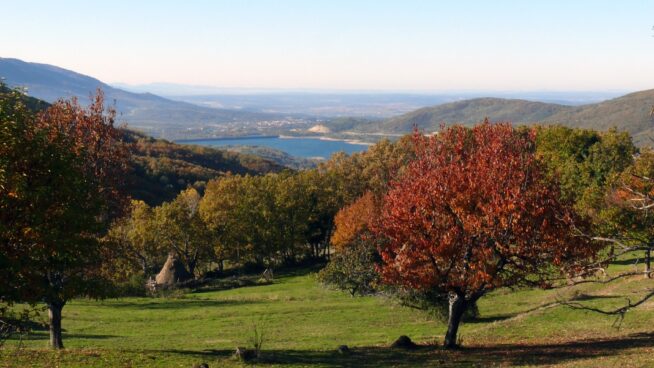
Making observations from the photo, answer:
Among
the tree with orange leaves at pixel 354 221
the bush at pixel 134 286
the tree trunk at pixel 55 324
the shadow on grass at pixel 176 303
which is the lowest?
the bush at pixel 134 286

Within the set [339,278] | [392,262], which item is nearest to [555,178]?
[392,262]

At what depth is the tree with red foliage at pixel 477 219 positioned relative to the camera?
2480cm

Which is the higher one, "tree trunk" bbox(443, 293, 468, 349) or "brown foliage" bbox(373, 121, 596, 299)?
"brown foliage" bbox(373, 121, 596, 299)

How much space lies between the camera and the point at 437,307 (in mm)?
35844

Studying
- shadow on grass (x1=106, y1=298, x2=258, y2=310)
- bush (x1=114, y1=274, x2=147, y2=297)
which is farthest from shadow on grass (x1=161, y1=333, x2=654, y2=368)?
bush (x1=114, y1=274, x2=147, y2=297)

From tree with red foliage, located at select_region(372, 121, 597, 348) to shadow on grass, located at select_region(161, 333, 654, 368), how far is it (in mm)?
3156

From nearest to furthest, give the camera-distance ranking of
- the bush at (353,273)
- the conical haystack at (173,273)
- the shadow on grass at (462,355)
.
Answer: the shadow on grass at (462,355)
the bush at (353,273)
the conical haystack at (173,273)

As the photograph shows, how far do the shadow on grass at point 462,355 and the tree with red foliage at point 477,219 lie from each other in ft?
10.4

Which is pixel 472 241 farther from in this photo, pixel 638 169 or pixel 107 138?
pixel 638 169

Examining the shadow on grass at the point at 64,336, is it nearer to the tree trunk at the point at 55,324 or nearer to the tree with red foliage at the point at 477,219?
the tree trunk at the point at 55,324

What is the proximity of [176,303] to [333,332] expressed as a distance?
82.0 feet

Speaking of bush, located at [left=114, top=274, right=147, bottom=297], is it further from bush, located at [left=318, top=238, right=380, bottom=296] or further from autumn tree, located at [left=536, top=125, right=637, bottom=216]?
autumn tree, located at [left=536, top=125, right=637, bottom=216]

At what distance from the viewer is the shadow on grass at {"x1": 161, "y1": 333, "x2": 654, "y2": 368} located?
2436 cm

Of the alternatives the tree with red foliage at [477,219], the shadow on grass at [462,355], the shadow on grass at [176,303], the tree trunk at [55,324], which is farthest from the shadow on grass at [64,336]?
the tree with red foliage at [477,219]
